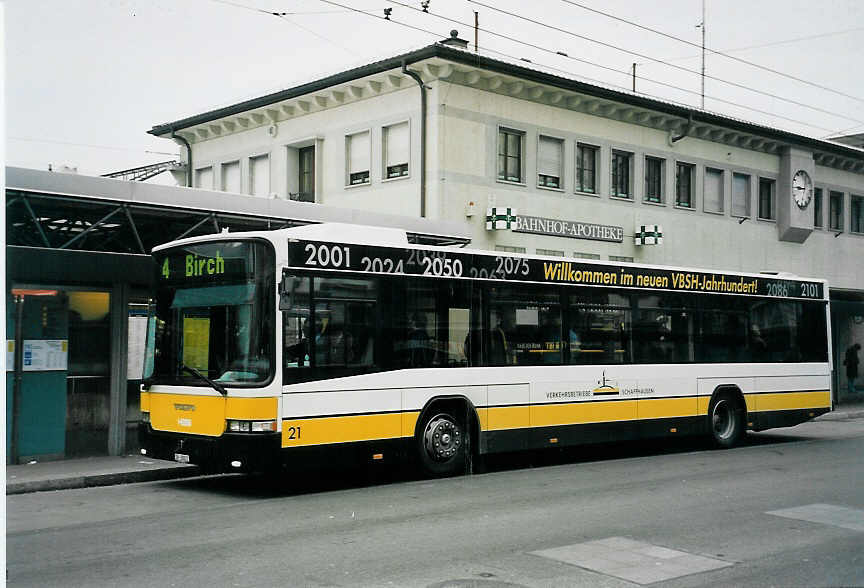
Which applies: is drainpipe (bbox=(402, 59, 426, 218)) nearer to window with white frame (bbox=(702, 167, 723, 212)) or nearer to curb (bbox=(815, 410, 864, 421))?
window with white frame (bbox=(702, 167, 723, 212))

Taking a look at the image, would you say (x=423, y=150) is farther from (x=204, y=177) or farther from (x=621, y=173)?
(x=204, y=177)

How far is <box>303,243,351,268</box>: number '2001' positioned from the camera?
478 inches

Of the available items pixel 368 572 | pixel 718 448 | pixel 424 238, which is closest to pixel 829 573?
pixel 368 572

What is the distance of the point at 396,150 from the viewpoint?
25.7 metres

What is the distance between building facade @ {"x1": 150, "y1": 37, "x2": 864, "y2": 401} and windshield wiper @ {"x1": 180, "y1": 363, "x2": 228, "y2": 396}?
12652mm

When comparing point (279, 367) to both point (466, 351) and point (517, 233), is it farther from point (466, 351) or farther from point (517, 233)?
point (517, 233)

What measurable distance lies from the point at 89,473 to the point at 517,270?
670 centimetres

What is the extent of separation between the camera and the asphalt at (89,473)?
497 inches

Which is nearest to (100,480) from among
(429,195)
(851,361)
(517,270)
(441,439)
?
(441,439)

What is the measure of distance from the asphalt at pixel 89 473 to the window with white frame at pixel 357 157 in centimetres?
1296

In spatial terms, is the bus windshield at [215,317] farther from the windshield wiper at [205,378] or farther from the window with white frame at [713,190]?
the window with white frame at [713,190]

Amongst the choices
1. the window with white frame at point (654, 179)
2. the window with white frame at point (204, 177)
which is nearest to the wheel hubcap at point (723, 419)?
the window with white frame at point (654, 179)

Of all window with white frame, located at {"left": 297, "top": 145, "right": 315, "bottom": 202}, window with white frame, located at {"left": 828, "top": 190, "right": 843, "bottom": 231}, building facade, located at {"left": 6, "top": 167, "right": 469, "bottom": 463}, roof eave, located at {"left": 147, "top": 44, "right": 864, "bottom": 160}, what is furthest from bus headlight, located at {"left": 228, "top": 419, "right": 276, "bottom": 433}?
window with white frame, located at {"left": 828, "top": 190, "right": 843, "bottom": 231}

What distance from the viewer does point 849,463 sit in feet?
49.6
